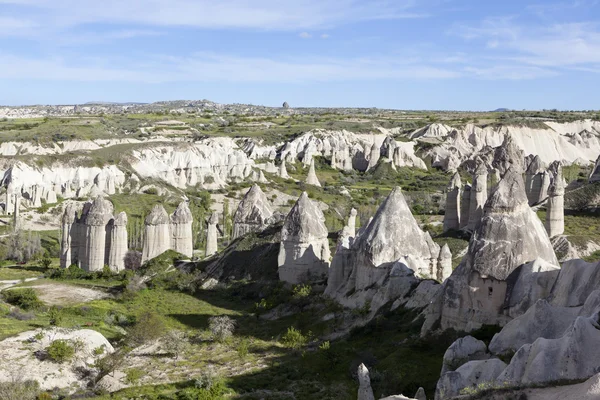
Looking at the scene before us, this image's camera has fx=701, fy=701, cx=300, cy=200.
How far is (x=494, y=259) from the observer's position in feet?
78.4

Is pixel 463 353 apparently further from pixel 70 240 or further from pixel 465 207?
pixel 70 240

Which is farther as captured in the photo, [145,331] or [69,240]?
[69,240]

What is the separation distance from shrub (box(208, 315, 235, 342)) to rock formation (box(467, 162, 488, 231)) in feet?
71.6

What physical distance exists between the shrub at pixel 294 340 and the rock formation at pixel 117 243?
23974 mm

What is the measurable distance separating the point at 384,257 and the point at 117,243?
85.5ft

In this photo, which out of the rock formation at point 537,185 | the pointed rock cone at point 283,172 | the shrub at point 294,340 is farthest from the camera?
the pointed rock cone at point 283,172

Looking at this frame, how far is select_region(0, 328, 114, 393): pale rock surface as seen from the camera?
2674 cm

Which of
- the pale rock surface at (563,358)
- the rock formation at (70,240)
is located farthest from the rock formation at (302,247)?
the pale rock surface at (563,358)

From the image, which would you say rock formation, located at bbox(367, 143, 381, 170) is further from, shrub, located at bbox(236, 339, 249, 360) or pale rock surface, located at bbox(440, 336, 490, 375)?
pale rock surface, located at bbox(440, 336, 490, 375)

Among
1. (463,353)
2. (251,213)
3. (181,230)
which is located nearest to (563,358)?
(463,353)

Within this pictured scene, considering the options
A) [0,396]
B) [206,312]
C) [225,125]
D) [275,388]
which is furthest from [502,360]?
[225,125]

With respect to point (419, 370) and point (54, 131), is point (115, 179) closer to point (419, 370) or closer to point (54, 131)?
point (54, 131)

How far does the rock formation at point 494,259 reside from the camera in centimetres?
2364

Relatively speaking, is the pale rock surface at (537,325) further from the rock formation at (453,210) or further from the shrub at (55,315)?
the rock formation at (453,210)
